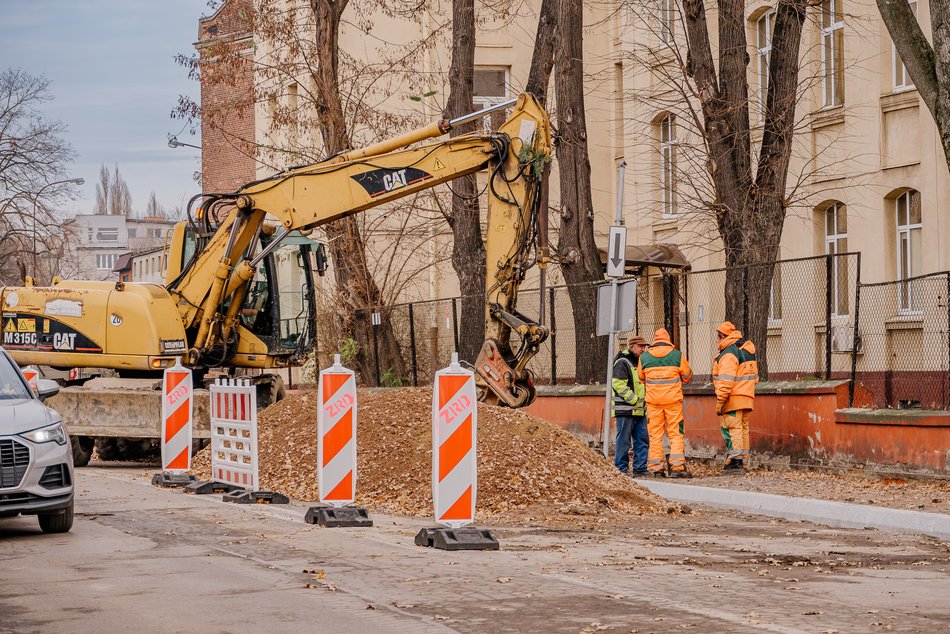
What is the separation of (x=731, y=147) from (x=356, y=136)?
1432 cm

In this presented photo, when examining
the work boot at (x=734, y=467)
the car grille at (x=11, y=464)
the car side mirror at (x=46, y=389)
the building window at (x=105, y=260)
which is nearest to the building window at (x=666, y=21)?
the work boot at (x=734, y=467)

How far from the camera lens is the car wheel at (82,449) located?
2053cm

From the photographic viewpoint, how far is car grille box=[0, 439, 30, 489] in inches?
439

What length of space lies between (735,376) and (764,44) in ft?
49.3

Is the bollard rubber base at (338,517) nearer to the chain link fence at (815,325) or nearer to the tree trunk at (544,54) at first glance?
the chain link fence at (815,325)

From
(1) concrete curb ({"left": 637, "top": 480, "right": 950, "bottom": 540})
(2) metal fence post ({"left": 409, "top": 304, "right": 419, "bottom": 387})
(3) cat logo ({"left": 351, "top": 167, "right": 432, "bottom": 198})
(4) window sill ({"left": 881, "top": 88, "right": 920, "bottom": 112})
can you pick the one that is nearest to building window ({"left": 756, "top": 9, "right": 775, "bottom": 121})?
(4) window sill ({"left": 881, "top": 88, "right": 920, "bottom": 112})

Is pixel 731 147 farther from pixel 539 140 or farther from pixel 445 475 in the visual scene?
pixel 445 475

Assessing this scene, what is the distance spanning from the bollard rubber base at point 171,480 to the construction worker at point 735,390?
6.72 m

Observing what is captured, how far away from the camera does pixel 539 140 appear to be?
1748 centimetres

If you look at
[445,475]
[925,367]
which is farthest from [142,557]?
[925,367]

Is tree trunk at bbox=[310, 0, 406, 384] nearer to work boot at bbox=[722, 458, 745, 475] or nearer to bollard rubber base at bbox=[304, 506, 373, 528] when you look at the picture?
work boot at bbox=[722, 458, 745, 475]

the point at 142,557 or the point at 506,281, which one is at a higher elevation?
the point at 506,281

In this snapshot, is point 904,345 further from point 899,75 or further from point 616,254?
point 899,75

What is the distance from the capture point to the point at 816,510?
546 inches
